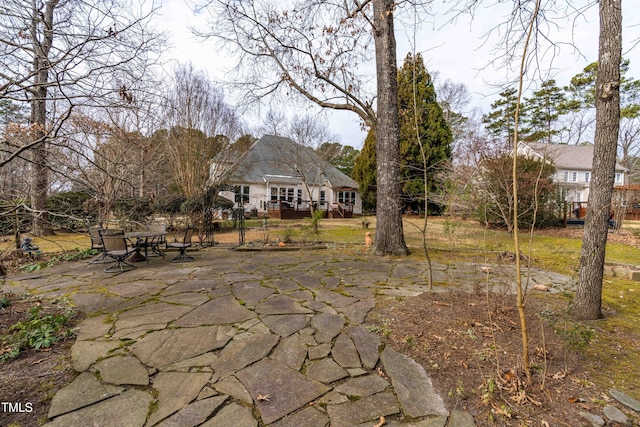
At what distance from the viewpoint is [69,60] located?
9.32 feet

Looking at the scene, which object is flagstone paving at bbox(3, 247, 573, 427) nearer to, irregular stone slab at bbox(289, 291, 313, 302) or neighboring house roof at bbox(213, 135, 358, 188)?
irregular stone slab at bbox(289, 291, 313, 302)

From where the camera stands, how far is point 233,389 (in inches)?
78.2

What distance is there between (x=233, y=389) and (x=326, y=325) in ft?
4.04

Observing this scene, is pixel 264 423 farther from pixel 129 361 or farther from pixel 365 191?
pixel 365 191

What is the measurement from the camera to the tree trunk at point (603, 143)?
2779 millimetres

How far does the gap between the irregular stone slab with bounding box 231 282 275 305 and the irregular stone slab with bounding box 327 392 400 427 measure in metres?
2.12

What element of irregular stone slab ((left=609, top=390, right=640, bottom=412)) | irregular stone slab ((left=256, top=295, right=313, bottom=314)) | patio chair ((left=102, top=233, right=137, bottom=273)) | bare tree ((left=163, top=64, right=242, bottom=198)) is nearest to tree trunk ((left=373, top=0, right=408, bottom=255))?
irregular stone slab ((left=256, top=295, right=313, bottom=314))

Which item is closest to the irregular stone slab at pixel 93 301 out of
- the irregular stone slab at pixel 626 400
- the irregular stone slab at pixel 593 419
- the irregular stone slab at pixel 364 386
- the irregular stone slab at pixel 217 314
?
the irregular stone slab at pixel 217 314

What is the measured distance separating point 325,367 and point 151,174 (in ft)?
41.6

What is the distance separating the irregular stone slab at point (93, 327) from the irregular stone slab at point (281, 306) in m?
1.58

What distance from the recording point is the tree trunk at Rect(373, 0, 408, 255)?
6434 millimetres

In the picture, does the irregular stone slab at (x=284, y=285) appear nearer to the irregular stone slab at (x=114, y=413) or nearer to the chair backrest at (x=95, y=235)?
the irregular stone slab at (x=114, y=413)

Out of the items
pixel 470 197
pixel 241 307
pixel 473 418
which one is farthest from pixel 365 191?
pixel 473 418

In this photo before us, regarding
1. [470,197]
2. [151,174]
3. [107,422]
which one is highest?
[151,174]
